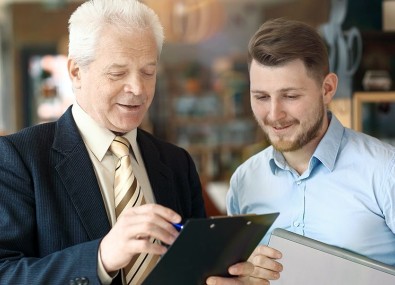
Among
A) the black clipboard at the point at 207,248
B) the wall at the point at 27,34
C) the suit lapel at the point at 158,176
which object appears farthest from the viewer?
the wall at the point at 27,34

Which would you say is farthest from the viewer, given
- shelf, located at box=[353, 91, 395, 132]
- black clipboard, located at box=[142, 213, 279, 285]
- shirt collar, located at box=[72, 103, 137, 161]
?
shelf, located at box=[353, 91, 395, 132]

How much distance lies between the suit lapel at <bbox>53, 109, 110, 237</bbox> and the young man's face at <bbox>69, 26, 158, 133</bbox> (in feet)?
0.32

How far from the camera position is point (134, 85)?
6.22 feet

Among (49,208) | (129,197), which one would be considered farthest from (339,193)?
(49,208)

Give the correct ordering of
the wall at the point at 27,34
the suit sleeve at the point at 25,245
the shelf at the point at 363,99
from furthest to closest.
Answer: the wall at the point at 27,34 → the shelf at the point at 363,99 → the suit sleeve at the point at 25,245

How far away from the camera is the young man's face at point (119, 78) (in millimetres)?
1889

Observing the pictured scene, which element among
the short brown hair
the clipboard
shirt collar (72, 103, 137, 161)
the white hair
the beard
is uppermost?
the white hair

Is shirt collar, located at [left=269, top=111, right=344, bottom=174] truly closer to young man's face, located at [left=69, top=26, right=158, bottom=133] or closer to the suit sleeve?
young man's face, located at [left=69, top=26, right=158, bottom=133]

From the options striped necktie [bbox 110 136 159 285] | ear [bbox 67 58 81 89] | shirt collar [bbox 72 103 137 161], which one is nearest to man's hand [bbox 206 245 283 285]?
striped necktie [bbox 110 136 159 285]

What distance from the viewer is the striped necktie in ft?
6.30

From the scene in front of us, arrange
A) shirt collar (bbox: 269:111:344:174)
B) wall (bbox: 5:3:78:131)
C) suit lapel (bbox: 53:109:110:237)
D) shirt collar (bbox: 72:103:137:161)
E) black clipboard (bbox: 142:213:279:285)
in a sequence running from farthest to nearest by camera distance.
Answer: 1. wall (bbox: 5:3:78:131)
2. shirt collar (bbox: 269:111:344:174)
3. shirt collar (bbox: 72:103:137:161)
4. suit lapel (bbox: 53:109:110:237)
5. black clipboard (bbox: 142:213:279:285)

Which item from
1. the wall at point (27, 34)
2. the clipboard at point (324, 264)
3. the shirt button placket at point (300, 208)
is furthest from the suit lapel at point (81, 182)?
the wall at point (27, 34)

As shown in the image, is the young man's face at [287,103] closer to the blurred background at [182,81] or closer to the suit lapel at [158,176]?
the suit lapel at [158,176]

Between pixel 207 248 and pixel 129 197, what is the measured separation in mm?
380
